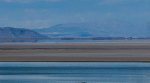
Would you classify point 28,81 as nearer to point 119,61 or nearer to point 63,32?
point 119,61

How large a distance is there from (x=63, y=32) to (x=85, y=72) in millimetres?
19376

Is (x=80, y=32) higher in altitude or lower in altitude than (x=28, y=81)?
higher

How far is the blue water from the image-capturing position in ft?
46.3

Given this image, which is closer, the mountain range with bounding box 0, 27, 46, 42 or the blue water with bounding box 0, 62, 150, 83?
the blue water with bounding box 0, 62, 150, 83

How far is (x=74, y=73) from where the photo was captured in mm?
16516

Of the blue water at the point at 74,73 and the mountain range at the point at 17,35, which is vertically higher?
the mountain range at the point at 17,35

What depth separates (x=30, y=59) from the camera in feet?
65.8

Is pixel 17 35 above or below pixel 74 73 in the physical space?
above

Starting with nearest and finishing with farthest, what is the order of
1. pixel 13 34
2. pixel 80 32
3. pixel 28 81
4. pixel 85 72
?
1. pixel 28 81
2. pixel 85 72
3. pixel 13 34
4. pixel 80 32

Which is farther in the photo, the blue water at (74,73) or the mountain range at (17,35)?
the mountain range at (17,35)

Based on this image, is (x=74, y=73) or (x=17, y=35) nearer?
(x=74, y=73)

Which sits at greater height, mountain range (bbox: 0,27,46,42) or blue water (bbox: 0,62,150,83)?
mountain range (bbox: 0,27,46,42)

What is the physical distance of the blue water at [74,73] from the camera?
1412 cm

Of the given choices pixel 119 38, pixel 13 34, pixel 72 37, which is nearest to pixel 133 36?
pixel 119 38
